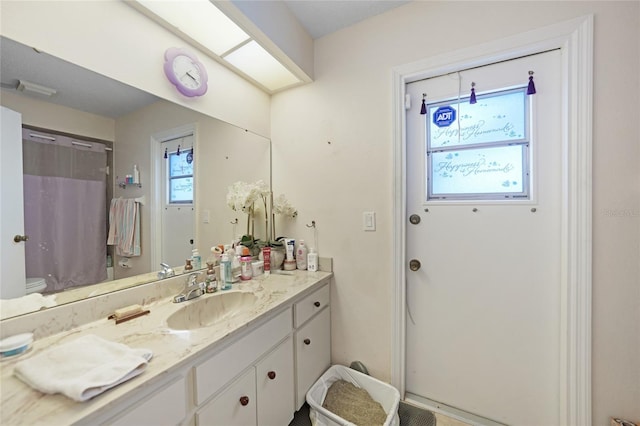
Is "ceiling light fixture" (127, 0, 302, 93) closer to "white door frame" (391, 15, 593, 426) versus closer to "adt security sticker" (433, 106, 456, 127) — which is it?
"adt security sticker" (433, 106, 456, 127)

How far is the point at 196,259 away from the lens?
1.42 m

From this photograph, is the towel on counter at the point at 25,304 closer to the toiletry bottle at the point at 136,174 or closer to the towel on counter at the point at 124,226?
the towel on counter at the point at 124,226

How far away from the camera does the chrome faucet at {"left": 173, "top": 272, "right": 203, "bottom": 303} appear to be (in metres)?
1.18

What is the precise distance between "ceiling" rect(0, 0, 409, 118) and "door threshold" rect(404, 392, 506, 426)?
2.18 meters

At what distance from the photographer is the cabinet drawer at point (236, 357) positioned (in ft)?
2.73

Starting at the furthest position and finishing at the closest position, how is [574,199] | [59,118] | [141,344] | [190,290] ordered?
[190,290] < [574,199] < [59,118] < [141,344]

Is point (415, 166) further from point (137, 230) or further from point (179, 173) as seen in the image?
point (137, 230)

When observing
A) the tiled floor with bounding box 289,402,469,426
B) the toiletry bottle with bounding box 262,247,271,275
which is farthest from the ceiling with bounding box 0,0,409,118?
the tiled floor with bounding box 289,402,469,426

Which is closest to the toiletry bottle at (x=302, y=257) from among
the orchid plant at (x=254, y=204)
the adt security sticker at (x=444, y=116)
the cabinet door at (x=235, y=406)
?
the orchid plant at (x=254, y=204)

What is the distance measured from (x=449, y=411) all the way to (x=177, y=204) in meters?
1.94

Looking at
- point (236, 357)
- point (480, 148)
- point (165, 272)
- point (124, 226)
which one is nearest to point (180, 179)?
point (124, 226)

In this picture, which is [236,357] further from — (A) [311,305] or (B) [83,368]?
(A) [311,305]

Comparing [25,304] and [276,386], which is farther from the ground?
[25,304]

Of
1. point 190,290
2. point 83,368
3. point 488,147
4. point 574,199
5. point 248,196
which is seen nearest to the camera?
point 83,368
